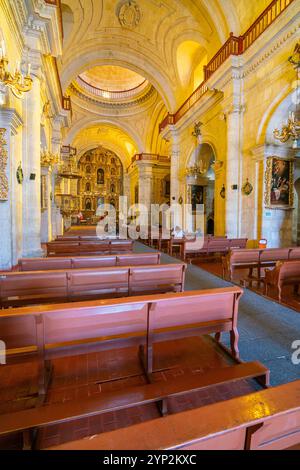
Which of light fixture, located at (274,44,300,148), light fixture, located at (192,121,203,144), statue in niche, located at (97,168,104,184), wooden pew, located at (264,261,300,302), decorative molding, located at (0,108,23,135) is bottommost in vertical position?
wooden pew, located at (264,261,300,302)

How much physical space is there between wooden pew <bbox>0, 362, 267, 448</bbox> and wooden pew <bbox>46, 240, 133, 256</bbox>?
16.0 ft

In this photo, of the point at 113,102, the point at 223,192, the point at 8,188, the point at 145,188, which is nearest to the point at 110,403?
the point at 8,188

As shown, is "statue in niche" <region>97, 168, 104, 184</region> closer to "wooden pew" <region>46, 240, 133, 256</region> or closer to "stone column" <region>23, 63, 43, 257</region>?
"stone column" <region>23, 63, 43, 257</region>

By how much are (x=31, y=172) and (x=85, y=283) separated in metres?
4.85

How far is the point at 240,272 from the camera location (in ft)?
20.7

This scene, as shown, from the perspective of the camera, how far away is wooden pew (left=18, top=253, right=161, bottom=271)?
376 centimetres

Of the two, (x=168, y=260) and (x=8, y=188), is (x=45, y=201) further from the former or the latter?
(x=168, y=260)

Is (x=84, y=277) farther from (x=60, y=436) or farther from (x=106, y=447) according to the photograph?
(x=106, y=447)

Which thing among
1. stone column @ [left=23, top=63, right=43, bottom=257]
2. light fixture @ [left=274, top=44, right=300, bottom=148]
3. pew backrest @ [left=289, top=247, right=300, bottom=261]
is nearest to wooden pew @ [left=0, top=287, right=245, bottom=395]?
pew backrest @ [left=289, top=247, right=300, bottom=261]

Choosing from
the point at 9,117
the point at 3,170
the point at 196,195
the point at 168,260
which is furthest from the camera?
the point at 196,195

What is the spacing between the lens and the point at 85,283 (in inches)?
124

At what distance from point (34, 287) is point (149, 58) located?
15.2 metres

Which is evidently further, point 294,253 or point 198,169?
point 198,169
